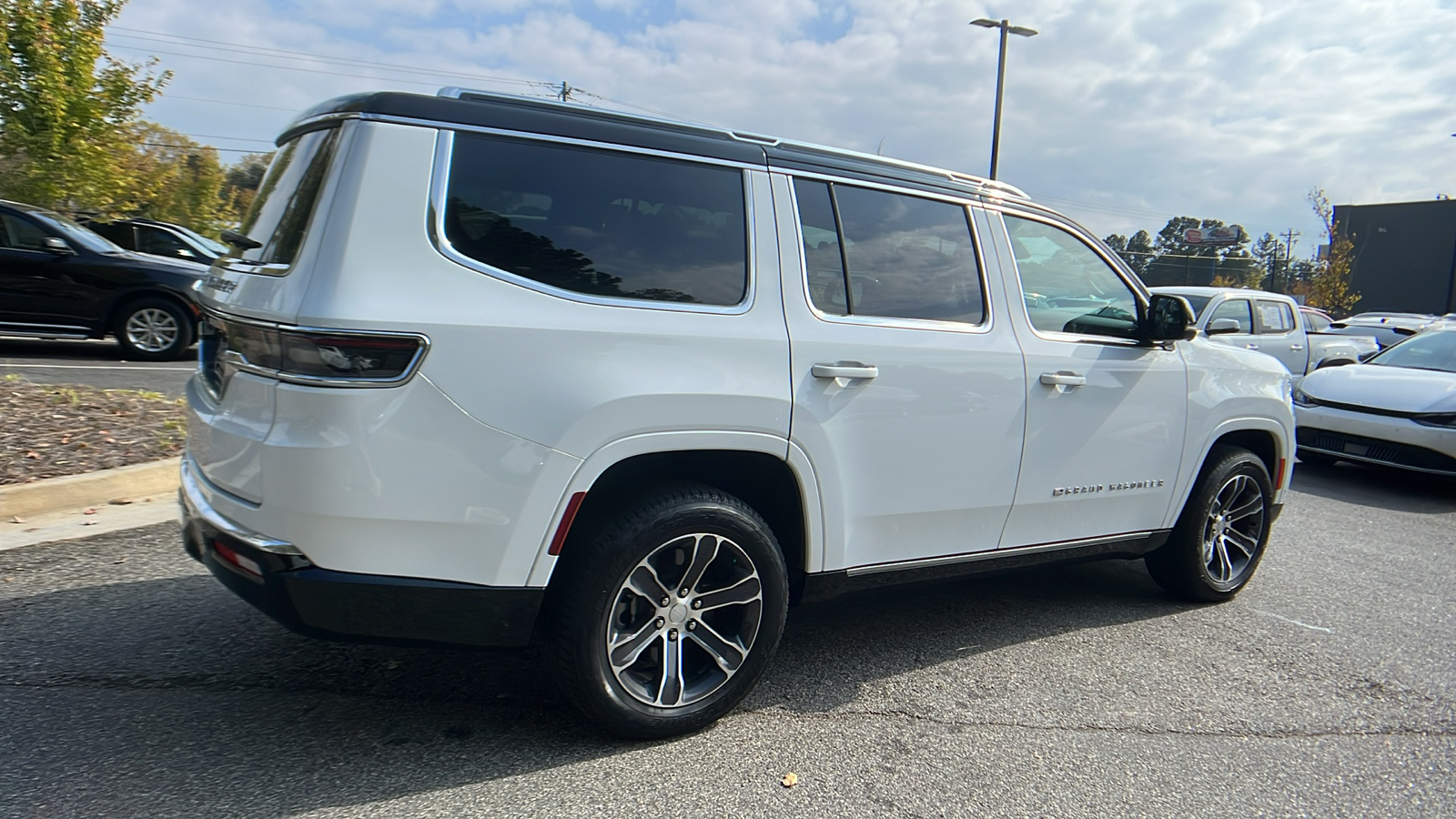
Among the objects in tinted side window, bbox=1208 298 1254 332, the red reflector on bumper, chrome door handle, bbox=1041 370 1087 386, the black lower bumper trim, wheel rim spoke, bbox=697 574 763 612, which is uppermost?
chrome door handle, bbox=1041 370 1087 386

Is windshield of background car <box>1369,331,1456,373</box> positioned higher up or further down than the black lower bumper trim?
higher up

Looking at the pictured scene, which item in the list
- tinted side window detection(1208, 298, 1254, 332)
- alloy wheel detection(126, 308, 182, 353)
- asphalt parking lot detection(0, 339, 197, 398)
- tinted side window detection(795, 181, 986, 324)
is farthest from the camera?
tinted side window detection(1208, 298, 1254, 332)

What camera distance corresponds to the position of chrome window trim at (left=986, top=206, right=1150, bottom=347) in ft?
12.8

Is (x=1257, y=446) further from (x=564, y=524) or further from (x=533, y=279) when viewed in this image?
(x=533, y=279)

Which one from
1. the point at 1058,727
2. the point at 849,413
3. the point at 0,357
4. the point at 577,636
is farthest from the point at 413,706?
the point at 0,357

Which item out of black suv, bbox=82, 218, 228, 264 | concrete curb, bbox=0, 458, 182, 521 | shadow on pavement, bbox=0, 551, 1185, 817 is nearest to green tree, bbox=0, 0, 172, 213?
black suv, bbox=82, 218, 228, 264

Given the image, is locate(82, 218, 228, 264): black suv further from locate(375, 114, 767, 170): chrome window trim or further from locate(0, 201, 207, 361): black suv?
locate(375, 114, 767, 170): chrome window trim

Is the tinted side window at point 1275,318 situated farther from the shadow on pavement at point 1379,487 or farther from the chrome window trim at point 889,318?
the chrome window trim at point 889,318

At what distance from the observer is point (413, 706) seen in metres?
3.15

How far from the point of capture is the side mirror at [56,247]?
1012 centimetres

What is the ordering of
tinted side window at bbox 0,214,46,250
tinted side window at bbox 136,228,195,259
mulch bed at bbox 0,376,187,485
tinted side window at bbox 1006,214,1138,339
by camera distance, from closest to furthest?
tinted side window at bbox 1006,214,1138,339 → mulch bed at bbox 0,376,187,485 → tinted side window at bbox 0,214,46,250 → tinted side window at bbox 136,228,195,259

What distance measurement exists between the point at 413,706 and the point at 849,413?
1799 millimetres

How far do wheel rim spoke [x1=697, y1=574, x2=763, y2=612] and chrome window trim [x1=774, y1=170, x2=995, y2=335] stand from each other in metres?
0.94

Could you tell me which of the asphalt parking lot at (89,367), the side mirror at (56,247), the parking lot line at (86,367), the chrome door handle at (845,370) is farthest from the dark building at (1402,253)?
the chrome door handle at (845,370)
